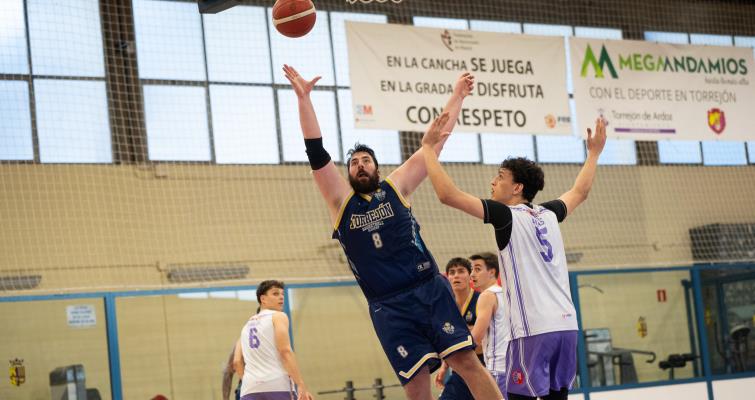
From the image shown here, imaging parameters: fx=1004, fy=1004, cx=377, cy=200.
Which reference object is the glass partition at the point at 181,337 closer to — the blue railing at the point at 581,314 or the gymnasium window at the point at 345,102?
the blue railing at the point at 581,314

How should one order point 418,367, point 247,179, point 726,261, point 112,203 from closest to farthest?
point 418,367
point 112,203
point 247,179
point 726,261

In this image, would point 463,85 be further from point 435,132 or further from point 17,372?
point 17,372

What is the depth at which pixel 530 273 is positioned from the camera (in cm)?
548

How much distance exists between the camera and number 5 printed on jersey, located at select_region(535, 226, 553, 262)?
5.52 m

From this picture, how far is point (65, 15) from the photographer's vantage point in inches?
532

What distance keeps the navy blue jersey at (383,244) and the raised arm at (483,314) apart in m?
1.62

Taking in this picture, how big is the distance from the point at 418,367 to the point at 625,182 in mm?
11964

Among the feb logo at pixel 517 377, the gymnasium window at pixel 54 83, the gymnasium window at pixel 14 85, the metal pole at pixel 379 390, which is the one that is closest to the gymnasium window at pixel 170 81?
the gymnasium window at pixel 54 83

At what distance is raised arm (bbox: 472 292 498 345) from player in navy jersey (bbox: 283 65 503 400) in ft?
4.96

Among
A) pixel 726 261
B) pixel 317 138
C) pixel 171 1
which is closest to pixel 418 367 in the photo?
pixel 317 138

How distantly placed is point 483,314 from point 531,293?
1.67m

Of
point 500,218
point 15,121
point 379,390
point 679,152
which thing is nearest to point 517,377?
point 500,218

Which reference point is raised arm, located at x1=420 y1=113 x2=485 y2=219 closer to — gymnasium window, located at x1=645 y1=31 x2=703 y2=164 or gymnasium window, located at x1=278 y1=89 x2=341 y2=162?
gymnasium window, located at x1=278 y1=89 x2=341 y2=162

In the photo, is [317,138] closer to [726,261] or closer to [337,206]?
Answer: [337,206]
